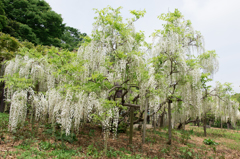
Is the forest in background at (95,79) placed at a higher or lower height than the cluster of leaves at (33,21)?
lower

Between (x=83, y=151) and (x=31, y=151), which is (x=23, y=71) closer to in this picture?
(x=31, y=151)

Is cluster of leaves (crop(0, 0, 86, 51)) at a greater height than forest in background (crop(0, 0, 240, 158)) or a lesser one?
greater

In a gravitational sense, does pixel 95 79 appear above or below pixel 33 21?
below

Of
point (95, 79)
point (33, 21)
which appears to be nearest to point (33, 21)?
point (33, 21)

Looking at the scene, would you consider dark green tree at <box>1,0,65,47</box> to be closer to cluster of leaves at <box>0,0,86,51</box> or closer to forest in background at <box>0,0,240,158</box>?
cluster of leaves at <box>0,0,86,51</box>

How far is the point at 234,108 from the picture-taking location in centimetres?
1255

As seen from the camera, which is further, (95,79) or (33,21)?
(33,21)

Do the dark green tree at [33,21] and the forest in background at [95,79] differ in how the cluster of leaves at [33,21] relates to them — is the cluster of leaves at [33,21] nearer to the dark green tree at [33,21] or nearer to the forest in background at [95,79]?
the dark green tree at [33,21]

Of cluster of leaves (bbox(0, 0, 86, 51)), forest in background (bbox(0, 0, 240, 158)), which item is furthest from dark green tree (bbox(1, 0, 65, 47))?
forest in background (bbox(0, 0, 240, 158))

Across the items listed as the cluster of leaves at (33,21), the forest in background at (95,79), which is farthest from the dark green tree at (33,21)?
the forest in background at (95,79)

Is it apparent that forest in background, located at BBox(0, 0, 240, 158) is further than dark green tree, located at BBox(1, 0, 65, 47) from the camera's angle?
No

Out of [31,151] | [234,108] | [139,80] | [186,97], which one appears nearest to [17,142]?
[31,151]

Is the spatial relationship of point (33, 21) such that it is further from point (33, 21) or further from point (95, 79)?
point (95, 79)

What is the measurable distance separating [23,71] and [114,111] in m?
4.47
